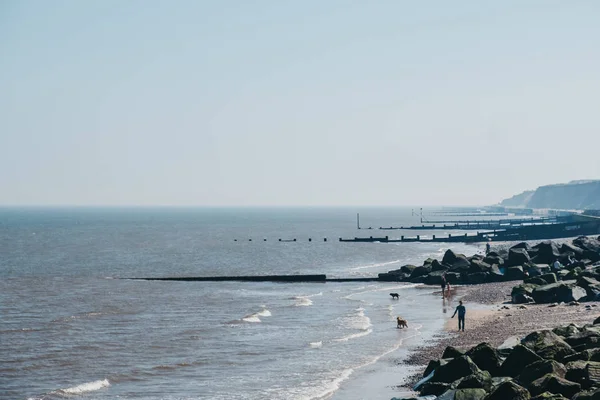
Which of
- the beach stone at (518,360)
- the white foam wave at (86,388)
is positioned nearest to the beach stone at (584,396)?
the beach stone at (518,360)

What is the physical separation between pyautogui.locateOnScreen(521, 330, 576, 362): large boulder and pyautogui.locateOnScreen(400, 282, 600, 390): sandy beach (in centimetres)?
365

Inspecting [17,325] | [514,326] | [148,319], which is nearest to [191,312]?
[148,319]

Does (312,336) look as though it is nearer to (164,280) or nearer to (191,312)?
(191,312)

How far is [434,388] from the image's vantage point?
23.5 m

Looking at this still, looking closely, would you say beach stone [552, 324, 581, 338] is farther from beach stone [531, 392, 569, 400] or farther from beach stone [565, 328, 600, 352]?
beach stone [531, 392, 569, 400]

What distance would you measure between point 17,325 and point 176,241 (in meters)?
106

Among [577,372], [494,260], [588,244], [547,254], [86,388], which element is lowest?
[86,388]

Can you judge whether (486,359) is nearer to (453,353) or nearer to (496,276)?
(453,353)

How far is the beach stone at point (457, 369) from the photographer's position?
23.5m

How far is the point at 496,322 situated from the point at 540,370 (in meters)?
18.5

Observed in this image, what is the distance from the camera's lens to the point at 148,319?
46.7 metres

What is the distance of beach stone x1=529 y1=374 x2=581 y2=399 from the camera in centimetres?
2036

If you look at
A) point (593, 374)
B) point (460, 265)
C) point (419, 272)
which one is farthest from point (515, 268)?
point (593, 374)

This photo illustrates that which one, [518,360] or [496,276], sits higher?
[518,360]
